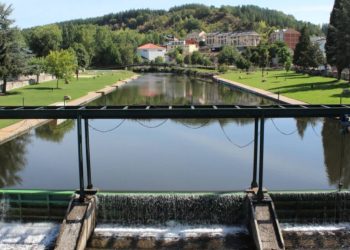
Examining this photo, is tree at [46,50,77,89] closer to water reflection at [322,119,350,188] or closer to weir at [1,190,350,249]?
water reflection at [322,119,350,188]

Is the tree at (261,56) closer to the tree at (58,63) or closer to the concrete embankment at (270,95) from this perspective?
the concrete embankment at (270,95)

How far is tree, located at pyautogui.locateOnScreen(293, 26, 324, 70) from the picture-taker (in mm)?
80438

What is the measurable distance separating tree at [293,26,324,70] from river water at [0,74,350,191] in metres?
45.1

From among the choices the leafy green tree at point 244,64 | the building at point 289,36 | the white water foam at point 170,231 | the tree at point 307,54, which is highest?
the building at point 289,36

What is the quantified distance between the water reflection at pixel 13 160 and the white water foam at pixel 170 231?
291 inches

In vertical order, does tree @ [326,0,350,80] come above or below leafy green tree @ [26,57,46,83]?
above

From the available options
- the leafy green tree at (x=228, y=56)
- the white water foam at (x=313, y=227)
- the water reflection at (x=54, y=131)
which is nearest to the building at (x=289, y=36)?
the leafy green tree at (x=228, y=56)

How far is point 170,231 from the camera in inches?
664

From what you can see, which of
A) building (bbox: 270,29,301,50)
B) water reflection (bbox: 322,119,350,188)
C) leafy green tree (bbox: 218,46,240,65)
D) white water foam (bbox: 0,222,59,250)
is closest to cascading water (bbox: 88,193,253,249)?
white water foam (bbox: 0,222,59,250)

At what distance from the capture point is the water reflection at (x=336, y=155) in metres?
22.6

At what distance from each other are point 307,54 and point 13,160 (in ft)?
215

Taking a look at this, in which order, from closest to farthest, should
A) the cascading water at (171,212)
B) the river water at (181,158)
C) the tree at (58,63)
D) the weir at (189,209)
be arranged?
the cascading water at (171,212) < the weir at (189,209) < the river water at (181,158) < the tree at (58,63)

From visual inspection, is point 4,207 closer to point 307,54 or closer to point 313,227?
point 313,227

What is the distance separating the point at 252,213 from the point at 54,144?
1767 centimetres
